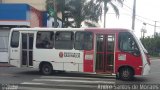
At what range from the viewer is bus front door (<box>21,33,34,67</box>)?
2111 centimetres

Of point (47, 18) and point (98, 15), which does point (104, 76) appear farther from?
point (98, 15)

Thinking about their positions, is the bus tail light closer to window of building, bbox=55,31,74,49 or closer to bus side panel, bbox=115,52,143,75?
window of building, bbox=55,31,74,49

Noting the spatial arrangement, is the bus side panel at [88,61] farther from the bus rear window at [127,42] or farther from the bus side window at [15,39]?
the bus side window at [15,39]

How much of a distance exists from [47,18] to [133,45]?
20.8 metres

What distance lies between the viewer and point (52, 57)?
20.6 m

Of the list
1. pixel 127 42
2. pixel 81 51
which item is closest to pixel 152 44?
pixel 81 51

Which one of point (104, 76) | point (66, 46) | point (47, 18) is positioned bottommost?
point (104, 76)

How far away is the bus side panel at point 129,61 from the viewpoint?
61.3 ft

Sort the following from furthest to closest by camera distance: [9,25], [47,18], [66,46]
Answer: [47,18] → [9,25] → [66,46]

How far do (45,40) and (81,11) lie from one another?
22.9 m

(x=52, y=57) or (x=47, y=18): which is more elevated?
(x=47, y=18)

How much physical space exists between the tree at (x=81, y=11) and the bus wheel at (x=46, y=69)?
21.8 meters

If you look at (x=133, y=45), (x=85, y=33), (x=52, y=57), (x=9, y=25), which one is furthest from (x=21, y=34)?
(x=9, y=25)

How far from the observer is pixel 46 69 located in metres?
20.9
